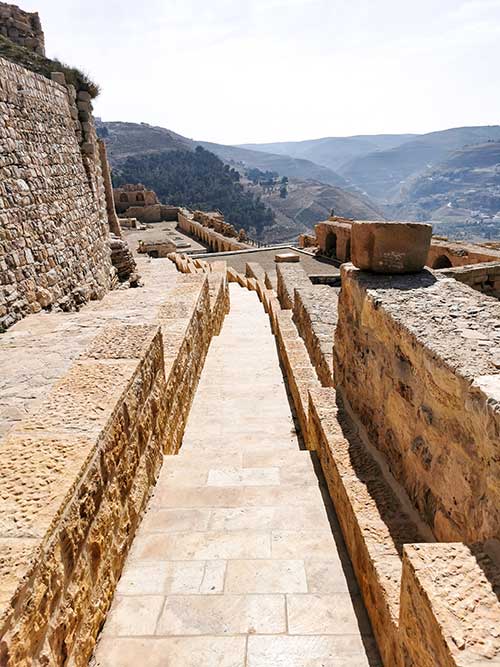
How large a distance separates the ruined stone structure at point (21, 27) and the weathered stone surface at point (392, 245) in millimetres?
10695

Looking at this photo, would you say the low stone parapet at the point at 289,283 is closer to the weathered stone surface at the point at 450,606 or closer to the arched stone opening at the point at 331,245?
the weathered stone surface at the point at 450,606

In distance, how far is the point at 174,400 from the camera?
4.44m

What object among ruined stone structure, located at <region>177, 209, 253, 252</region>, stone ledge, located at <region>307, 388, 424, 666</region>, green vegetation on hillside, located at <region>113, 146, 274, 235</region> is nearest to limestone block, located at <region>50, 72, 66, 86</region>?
stone ledge, located at <region>307, 388, 424, 666</region>

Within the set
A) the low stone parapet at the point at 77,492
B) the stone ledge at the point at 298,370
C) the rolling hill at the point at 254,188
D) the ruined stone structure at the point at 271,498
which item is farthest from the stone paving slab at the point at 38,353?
the rolling hill at the point at 254,188

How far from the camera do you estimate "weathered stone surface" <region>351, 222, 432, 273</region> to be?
353 centimetres

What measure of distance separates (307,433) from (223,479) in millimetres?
1262

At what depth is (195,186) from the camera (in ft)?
342

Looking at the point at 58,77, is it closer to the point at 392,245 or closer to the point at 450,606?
the point at 392,245

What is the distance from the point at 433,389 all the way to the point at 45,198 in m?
6.57

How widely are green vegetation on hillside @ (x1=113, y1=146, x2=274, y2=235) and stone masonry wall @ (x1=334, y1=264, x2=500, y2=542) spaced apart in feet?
307

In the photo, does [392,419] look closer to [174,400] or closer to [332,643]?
[332,643]

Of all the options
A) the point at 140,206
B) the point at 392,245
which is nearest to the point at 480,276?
the point at 392,245

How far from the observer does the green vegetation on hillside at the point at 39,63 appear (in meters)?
8.08

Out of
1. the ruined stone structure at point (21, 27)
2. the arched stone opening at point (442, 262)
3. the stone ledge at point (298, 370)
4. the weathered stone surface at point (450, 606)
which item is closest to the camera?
the weathered stone surface at point (450, 606)
